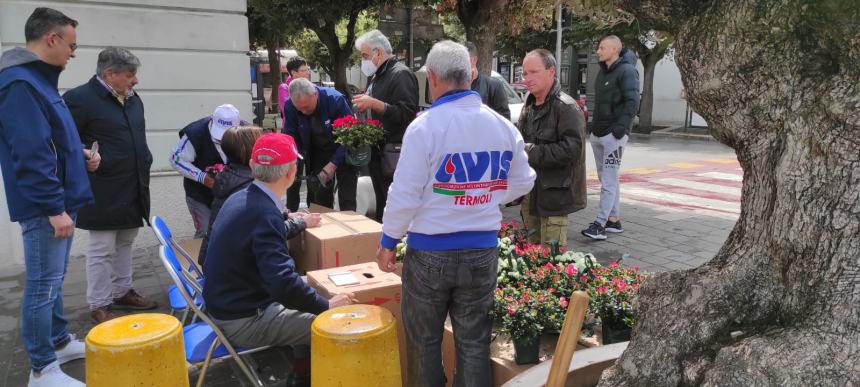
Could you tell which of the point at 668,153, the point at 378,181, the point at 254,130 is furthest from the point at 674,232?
the point at 668,153

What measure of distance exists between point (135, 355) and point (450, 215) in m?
1.34

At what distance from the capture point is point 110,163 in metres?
4.40

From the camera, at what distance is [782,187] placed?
183 centimetres

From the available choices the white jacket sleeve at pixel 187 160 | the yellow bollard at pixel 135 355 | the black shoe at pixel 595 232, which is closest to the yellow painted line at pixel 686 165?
the black shoe at pixel 595 232

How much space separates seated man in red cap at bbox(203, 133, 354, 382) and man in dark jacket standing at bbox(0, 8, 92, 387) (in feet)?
3.26

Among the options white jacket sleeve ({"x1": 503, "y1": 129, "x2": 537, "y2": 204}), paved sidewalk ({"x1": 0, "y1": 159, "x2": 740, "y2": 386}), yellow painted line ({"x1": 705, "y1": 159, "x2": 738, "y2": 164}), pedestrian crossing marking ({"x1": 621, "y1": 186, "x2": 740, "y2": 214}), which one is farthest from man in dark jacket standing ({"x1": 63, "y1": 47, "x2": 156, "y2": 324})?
yellow painted line ({"x1": 705, "y1": 159, "x2": 738, "y2": 164})

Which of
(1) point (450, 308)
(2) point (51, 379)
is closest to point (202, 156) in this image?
(2) point (51, 379)

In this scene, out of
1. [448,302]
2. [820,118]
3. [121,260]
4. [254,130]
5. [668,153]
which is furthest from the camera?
[668,153]

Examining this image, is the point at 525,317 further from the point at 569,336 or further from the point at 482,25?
the point at 482,25

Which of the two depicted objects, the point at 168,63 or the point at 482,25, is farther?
the point at 482,25

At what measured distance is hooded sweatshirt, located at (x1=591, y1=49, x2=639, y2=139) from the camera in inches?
251

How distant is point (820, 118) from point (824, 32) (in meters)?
0.23

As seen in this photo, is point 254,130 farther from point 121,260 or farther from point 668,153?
point 668,153

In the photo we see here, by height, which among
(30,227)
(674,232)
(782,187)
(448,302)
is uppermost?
(782,187)
